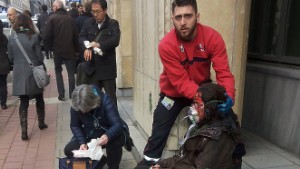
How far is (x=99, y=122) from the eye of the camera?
361 cm

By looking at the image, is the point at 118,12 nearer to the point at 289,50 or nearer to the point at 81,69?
the point at 81,69

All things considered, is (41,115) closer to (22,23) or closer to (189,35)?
(22,23)

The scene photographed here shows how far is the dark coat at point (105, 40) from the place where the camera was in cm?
470

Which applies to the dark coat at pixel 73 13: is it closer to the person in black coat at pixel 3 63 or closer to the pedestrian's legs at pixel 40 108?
the person in black coat at pixel 3 63

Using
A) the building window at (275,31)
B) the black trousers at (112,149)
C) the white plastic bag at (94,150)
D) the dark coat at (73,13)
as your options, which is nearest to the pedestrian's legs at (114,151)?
the black trousers at (112,149)

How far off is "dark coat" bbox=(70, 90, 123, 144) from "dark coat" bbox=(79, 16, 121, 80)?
1.22 meters

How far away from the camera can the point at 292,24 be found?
4.32 m

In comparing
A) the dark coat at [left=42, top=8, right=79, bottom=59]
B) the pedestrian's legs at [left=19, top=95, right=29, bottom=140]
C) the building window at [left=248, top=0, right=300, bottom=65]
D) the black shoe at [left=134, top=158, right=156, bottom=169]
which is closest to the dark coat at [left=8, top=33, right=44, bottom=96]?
the pedestrian's legs at [left=19, top=95, right=29, bottom=140]

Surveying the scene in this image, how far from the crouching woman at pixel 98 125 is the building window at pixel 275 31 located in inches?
89.2

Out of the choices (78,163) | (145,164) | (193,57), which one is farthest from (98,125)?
A: (193,57)

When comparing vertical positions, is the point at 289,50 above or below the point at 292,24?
below

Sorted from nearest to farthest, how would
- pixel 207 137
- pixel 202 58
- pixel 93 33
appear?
pixel 207 137, pixel 202 58, pixel 93 33

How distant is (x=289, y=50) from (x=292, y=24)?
1.05 ft

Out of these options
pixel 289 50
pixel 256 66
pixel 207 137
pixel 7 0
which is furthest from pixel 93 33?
pixel 7 0
